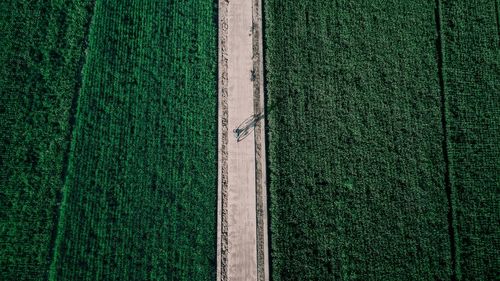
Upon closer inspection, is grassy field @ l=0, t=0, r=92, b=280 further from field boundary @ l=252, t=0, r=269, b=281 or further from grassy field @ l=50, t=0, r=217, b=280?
field boundary @ l=252, t=0, r=269, b=281

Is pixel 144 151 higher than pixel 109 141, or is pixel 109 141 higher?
pixel 109 141

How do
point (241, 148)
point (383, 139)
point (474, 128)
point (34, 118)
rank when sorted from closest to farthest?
point (34, 118)
point (241, 148)
point (383, 139)
point (474, 128)

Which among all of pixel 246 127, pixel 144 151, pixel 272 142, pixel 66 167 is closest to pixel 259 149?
pixel 272 142

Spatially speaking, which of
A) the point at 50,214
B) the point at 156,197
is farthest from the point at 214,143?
the point at 50,214

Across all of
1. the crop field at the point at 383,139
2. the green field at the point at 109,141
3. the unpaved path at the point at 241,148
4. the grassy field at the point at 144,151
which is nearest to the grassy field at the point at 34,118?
the green field at the point at 109,141

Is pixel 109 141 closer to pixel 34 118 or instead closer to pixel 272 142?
pixel 34 118

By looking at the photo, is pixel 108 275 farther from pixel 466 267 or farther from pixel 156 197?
pixel 466 267

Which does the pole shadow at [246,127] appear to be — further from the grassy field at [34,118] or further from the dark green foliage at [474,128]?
the dark green foliage at [474,128]
